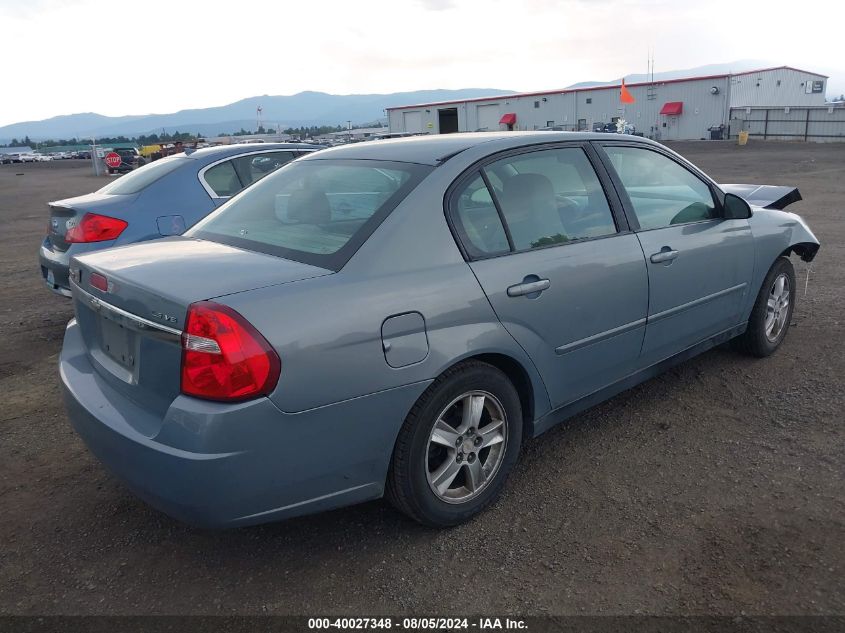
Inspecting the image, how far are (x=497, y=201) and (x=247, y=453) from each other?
1.60 metres

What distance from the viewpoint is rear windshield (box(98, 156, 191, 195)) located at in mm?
5846

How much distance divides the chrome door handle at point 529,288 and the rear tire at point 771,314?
2.26 meters

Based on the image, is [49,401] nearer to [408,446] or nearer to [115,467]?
[115,467]

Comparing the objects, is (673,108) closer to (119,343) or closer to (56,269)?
(56,269)

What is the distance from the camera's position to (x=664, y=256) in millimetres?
3590

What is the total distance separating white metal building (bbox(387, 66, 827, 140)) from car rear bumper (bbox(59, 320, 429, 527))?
136ft

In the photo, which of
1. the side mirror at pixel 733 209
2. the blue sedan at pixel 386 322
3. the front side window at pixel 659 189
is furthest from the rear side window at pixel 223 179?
the side mirror at pixel 733 209

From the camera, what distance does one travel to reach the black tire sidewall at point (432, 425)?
2.64 metres

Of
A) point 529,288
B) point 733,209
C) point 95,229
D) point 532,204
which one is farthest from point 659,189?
point 95,229

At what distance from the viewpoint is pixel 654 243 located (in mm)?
3586

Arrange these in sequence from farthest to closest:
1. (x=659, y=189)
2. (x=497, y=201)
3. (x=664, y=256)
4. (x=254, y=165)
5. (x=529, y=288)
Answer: (x=254, y=165), (x=659, y=189), (x=664, y=256), (x=497, y=201), (x=529, y=288)

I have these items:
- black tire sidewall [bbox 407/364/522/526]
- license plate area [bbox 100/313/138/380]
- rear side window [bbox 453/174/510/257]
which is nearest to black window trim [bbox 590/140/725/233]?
rear side window [bbox 453/174/510/257]

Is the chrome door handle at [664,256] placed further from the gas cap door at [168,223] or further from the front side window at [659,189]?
the gas cap door at [168,223]

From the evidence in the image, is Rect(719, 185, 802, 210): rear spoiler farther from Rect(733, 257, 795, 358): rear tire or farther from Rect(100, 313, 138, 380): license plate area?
Rect(100, 313, 138, 380): license plate area
